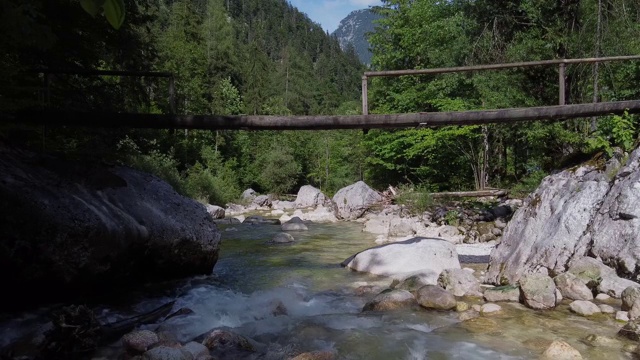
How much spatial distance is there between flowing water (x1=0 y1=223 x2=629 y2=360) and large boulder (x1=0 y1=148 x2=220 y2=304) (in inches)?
15.6

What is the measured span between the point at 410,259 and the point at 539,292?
2.57m

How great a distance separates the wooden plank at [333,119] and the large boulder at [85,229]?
780mm

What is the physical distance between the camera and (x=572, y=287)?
579cm

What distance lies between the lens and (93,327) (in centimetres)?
454

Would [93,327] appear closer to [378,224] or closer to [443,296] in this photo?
[443,296]

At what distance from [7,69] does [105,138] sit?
143 inches

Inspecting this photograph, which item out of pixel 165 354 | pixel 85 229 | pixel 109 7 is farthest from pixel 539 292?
pixel 109 7

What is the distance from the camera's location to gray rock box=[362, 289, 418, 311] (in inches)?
234

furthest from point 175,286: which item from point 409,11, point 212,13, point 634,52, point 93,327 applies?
point 212,13

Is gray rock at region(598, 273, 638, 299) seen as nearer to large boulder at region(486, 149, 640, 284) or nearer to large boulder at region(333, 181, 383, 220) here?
large boulder at region(486, 149, 640, 284)

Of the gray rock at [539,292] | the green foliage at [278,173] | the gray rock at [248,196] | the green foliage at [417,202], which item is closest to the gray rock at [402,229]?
the green foliage at [417,202]

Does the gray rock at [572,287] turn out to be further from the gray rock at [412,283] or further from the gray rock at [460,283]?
the gray rock at [412,283]

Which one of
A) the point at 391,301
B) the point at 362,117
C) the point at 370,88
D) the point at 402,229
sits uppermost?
the point at 370,88

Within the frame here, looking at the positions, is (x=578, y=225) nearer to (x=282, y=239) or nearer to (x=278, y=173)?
(x=282, y=239)
